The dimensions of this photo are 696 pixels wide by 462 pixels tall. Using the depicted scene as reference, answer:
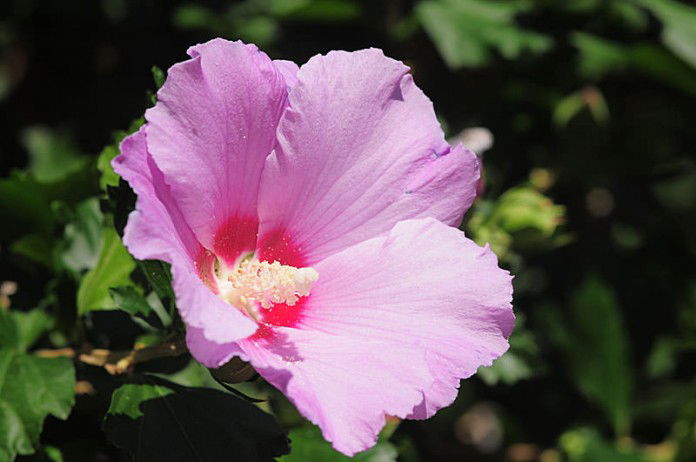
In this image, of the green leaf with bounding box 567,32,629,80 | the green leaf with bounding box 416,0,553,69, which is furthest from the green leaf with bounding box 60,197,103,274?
the green leaf with bounding box 567,32,629,80

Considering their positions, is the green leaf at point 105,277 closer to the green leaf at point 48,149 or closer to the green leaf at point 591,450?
the green leaf at point 48,149

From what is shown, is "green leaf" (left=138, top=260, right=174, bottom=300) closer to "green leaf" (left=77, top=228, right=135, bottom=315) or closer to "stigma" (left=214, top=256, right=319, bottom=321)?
"stigma" (left=214, top=256, right=319, bottom=321)

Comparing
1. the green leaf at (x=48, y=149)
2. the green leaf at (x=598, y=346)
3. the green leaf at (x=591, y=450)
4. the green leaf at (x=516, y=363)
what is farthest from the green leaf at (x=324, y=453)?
the green leaf at (x=48, y=149)

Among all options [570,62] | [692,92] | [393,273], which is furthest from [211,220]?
[692,92]

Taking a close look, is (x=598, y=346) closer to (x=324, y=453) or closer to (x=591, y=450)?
(x=591, y=450)

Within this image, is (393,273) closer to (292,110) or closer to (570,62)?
(292,110)

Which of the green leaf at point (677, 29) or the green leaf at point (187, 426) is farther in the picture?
the green leaf at point (677, 29)

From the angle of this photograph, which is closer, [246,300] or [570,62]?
[246,300]
